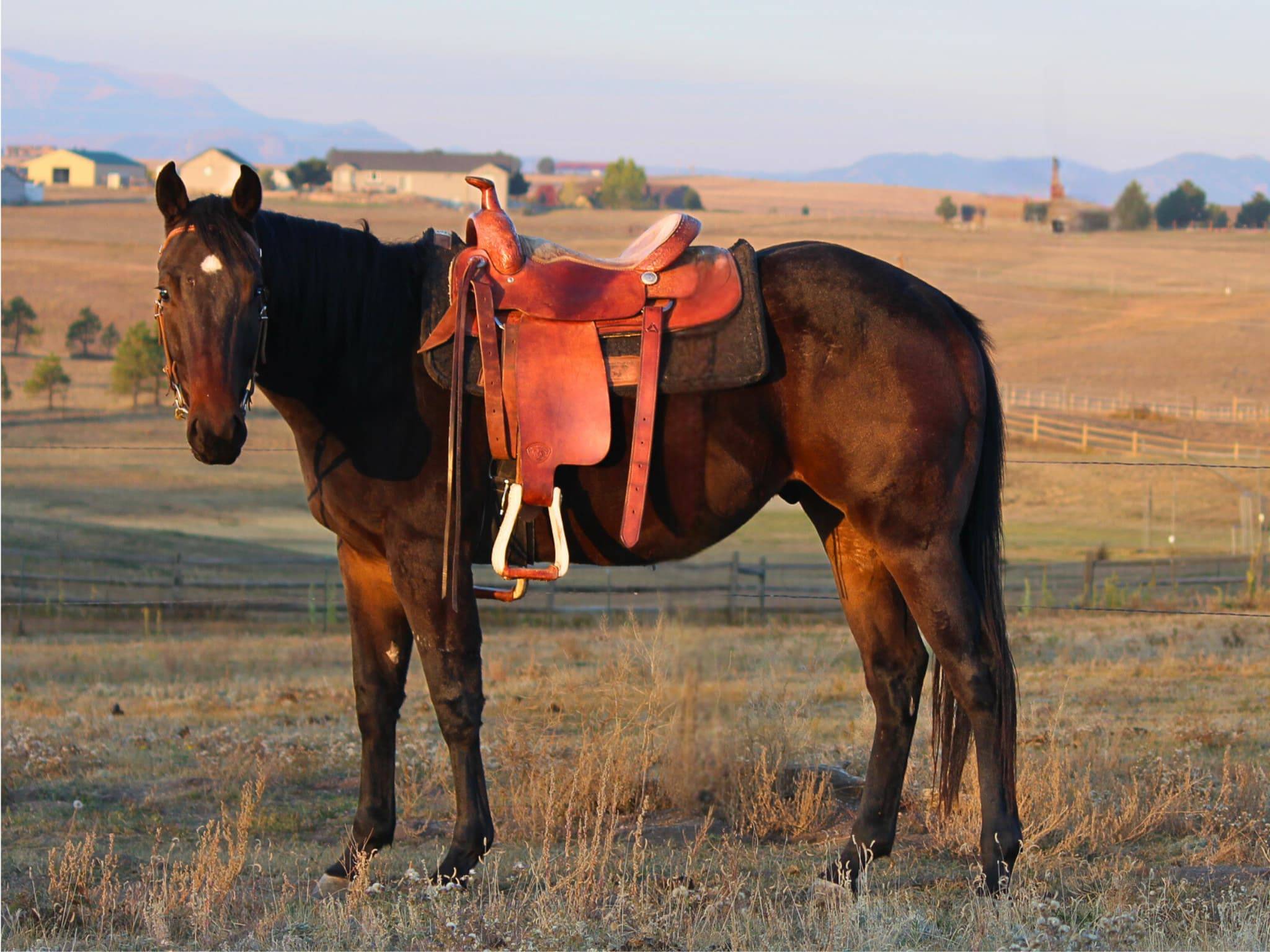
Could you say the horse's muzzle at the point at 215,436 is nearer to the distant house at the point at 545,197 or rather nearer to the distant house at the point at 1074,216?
the distant house at the point at 1074,216

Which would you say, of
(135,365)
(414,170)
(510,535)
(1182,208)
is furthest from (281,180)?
(510,535)

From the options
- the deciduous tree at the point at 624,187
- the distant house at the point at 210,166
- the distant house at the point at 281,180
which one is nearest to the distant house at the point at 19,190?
the distant house at the point at 210,166

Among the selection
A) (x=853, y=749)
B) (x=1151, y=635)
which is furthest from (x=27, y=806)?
(x=1151, y=635)

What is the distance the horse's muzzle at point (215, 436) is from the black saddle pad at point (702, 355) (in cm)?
74

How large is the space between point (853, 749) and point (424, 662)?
3.27 metres

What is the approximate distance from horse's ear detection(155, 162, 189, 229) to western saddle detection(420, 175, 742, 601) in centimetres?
93

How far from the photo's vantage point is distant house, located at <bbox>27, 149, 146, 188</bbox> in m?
113

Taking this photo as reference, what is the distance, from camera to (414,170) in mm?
116688

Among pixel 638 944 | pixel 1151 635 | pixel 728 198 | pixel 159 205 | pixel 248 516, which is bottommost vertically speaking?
pixel 248 516

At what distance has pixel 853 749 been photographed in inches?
279

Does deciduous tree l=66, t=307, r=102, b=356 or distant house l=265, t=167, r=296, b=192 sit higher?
distant house l=265, t=167, r=296, b=192

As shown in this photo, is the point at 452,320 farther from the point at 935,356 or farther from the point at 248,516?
the point at 248,516

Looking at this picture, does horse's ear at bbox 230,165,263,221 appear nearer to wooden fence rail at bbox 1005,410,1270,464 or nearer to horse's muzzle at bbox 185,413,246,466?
horse's muzzle at bbox 185,413,246,466

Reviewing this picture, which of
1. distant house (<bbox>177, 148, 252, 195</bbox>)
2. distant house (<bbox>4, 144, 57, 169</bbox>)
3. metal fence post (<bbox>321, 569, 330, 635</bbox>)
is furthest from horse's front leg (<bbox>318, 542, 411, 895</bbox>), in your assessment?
distant house (<bbox>4, 144, 57, 169</bbox>)
